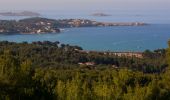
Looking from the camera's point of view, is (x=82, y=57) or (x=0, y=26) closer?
(x=82, y=57)

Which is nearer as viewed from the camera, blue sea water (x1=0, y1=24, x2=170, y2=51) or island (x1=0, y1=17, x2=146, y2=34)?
blue sea water (x1=0, y1=24, x2=170, y2=51)

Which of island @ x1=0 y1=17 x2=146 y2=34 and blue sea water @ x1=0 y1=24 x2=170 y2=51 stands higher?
island @ x1=0 y1=17 x2=146 y2=34

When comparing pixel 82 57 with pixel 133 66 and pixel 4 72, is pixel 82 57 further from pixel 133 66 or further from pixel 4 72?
pixel 4 72

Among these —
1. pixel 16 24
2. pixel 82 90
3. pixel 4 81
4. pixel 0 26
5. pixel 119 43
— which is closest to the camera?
pixel 4 81

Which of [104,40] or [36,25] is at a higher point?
[36,25]

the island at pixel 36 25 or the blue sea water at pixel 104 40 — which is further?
the island at pixel 36 25

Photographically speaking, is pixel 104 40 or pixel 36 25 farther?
pixel 36 25

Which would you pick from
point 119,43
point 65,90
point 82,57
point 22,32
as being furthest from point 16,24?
point 65,90

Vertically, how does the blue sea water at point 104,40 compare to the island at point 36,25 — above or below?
below

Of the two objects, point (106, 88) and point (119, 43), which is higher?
point (106, 88)

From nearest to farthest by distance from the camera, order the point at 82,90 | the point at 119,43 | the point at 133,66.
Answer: the point at 82,90
the point at 133,66
the point at 119,43
